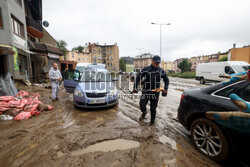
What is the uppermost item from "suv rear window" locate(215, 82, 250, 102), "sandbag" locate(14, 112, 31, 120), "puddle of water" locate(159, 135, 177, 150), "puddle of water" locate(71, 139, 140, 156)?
"suv rear window" locate(215, 82, 250, 102)

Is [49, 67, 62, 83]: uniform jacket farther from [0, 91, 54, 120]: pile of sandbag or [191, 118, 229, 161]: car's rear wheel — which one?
[191, 118, 229, 161]: car's rear wheel

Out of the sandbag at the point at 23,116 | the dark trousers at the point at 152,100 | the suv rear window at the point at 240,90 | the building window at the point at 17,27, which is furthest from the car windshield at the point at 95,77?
the building window at the point at 17,27

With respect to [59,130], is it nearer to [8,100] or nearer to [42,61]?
[8,100]

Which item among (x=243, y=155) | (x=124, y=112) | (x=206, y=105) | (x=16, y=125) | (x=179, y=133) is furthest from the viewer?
(x=124, y=112)

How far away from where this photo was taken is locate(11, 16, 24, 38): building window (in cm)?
1038

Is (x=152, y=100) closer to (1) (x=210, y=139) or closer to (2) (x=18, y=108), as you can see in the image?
(1) (x=210, y=139)

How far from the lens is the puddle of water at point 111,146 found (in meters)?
2.27

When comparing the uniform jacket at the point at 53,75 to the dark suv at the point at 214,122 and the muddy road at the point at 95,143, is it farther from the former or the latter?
the dark suv at the point at 214,122

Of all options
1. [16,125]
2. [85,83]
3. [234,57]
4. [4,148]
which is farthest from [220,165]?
[234,57]

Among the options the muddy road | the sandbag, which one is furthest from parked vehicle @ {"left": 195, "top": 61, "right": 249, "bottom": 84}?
the sandbag

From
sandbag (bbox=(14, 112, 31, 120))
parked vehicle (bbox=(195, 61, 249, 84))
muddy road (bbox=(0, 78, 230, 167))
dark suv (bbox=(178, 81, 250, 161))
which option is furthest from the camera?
parked vehicle (bbox=(195, 61, 249, 84))

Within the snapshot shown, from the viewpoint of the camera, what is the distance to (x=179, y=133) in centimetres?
298

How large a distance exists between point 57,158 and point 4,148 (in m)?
1.29

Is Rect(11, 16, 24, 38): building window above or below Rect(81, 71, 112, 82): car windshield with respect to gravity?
above
